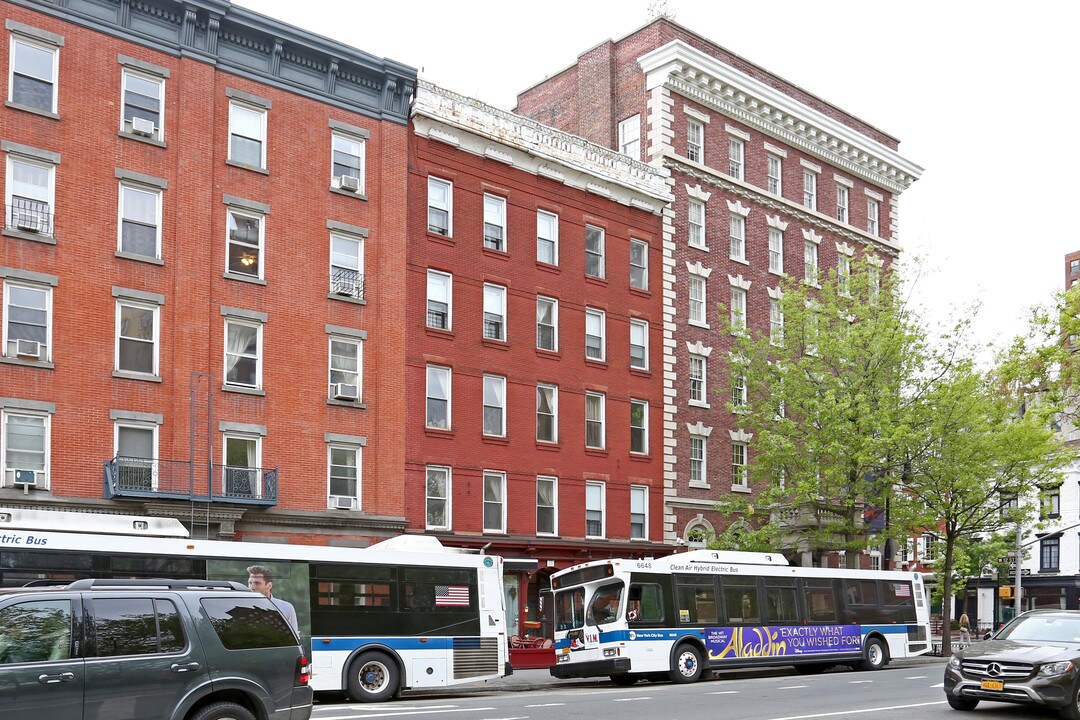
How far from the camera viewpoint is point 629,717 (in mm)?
17016

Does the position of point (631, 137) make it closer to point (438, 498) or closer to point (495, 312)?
point (495, 312)

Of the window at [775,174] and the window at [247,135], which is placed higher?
the window at [775,174]

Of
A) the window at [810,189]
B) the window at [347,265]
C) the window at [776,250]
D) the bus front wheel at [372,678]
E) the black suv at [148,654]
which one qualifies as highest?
the window at [810,189]

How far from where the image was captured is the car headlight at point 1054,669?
53.5ft

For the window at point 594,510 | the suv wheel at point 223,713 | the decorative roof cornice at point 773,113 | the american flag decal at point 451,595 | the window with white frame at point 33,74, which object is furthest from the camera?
the decorative roof cornice at point 773,113

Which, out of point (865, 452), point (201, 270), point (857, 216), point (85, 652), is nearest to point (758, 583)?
point (865, 452)

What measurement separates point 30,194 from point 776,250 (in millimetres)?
28551

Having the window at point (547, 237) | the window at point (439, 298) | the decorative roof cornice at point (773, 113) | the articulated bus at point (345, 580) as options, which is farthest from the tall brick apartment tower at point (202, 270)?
the decorative roof cornice at point (773, 113)

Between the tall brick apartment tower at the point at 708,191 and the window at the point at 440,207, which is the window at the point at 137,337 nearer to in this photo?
the window at the point at 440,207

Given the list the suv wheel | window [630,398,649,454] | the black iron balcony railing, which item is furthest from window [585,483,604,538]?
the suv wheel

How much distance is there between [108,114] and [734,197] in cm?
2393

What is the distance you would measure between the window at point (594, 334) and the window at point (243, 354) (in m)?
12.2

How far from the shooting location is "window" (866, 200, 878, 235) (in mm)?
51594

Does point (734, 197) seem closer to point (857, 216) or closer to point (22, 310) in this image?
point (857, 216)
